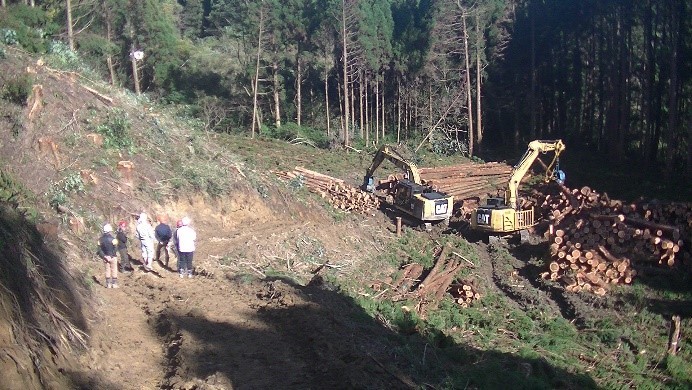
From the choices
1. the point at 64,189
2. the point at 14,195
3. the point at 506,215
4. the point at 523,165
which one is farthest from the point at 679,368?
the point at 64,189

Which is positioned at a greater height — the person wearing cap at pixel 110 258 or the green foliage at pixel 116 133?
the green foliage at pixel 116 133

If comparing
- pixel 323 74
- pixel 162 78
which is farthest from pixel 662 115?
pixel 162 78

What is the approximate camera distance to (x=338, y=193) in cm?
2841

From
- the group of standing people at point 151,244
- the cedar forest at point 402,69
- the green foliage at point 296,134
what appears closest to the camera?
the group of standing people at point 151,244

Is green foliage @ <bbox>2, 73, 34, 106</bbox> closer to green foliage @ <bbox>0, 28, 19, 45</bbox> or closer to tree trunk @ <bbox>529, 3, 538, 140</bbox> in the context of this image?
green foliage @ <bbox>0, 28, 19, 45</bbox>

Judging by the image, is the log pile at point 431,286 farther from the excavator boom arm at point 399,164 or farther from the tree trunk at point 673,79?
the tree trunk at point 673,79

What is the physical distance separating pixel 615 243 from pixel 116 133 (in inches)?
618

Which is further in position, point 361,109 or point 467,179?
point 361,109

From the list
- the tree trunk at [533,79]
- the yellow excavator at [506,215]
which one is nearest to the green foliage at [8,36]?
the yellow excavator at [506,215]

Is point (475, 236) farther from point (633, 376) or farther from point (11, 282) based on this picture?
point (11, 282)

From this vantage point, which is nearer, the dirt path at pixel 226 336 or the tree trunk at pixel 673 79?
the dirt path at pixel 226 336

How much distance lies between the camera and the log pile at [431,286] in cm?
1823

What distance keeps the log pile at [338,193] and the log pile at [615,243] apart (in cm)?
757

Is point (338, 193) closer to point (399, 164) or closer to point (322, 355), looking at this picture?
point (399, 164)
